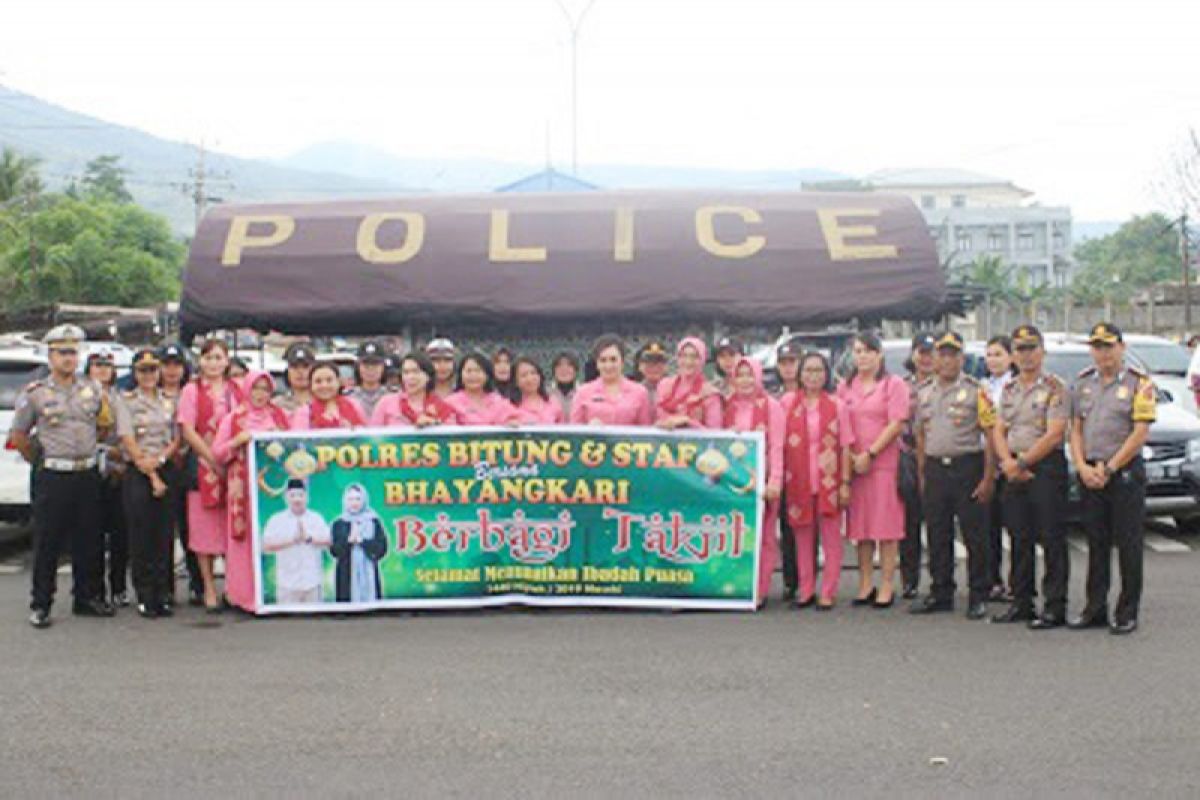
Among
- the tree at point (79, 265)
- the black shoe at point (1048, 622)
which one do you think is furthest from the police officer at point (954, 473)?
the tree at point (79, 265)

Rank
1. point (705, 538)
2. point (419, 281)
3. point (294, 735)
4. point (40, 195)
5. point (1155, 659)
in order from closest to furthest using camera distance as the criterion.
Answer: point (294, 735) < point (1155, 659) < point (705, 538) < point (419, 281) < point (40, 195)

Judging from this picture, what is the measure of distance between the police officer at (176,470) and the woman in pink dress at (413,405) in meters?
1.22

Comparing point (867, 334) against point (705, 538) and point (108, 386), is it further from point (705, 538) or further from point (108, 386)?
point (108, 386)

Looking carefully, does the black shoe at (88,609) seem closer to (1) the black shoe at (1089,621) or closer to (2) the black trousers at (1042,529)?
(2) the black trousers at (1042,529)

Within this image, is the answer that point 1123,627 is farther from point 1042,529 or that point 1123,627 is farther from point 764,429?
point 764,429

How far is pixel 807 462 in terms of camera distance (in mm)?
9070

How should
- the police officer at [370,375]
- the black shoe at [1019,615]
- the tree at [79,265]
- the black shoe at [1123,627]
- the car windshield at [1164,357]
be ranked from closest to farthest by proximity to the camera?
the black shoe at [1123,627]
the black shoe at [1019,615]
the police officer at [370,375]
the car windshield at [1164,357]
the tree at [79,265]

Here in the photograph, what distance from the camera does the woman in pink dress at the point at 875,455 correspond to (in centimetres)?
904

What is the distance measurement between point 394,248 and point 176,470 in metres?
4.83

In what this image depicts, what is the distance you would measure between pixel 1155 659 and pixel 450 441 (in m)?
4.15

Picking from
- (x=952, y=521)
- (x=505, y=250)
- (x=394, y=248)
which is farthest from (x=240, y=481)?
(x=505, y=250)

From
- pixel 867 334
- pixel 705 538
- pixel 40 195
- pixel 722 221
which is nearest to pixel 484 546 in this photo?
pixel 705 538

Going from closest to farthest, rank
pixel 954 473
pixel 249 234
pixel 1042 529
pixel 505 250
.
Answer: pixel 1042 529, pixel 954 473, pixel 505 250, pixel 249 234

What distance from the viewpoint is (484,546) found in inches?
352
